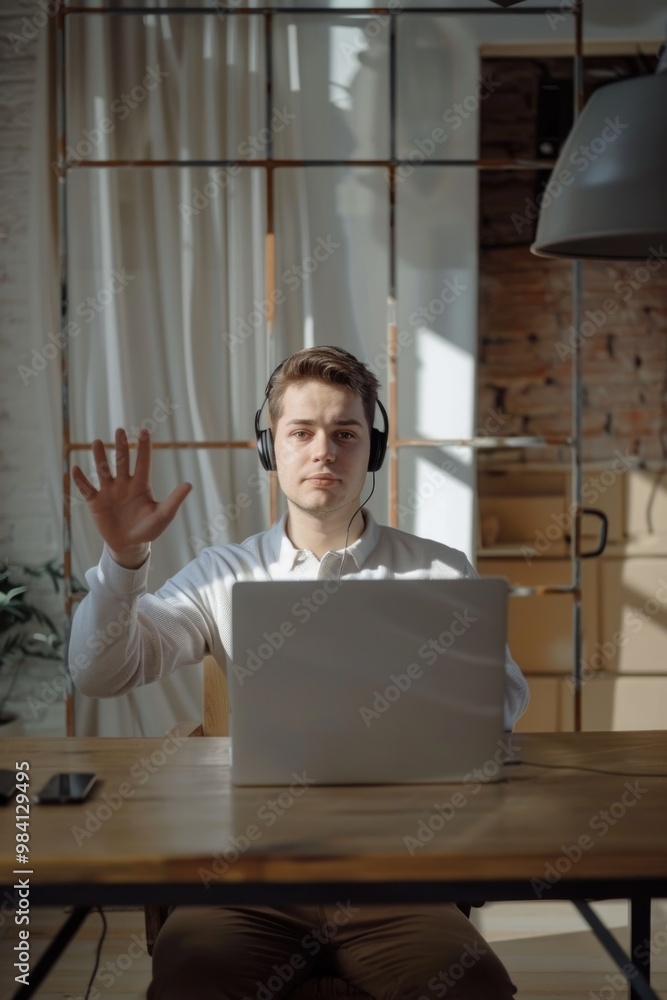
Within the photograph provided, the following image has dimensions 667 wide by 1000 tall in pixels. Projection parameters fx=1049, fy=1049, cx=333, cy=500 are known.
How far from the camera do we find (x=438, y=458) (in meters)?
3.73

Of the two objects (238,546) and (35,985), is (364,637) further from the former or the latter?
(238,546)

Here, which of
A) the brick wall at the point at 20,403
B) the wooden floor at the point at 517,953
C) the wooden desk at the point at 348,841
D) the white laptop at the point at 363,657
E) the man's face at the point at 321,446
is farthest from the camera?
the brick wall at the point at 20,403

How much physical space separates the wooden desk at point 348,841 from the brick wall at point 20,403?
2314mm

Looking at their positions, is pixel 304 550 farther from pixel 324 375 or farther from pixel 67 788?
pixel 67 788

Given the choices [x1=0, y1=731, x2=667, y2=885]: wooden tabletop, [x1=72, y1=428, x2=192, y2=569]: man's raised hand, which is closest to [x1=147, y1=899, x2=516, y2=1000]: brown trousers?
[x1=0, y1=731, x2=667, y2=885]: wooden tabletop

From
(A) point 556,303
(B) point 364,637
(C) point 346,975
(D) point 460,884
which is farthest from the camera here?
(A) point 556,303

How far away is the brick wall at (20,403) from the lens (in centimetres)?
377

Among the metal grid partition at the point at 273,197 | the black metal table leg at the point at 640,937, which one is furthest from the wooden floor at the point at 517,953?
the black metal table leg at the point at 640,937

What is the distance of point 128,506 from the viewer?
1.78m

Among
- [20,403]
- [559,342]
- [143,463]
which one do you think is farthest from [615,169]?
[559,342]

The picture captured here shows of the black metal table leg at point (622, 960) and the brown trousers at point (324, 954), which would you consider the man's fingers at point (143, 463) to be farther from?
the black metal table leg at point (622, 960)

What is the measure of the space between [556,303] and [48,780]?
3962mm

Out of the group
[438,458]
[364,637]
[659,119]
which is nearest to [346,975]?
[364,637]

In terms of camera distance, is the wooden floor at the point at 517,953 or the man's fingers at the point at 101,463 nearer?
the man's fingers at the point at 101,463
